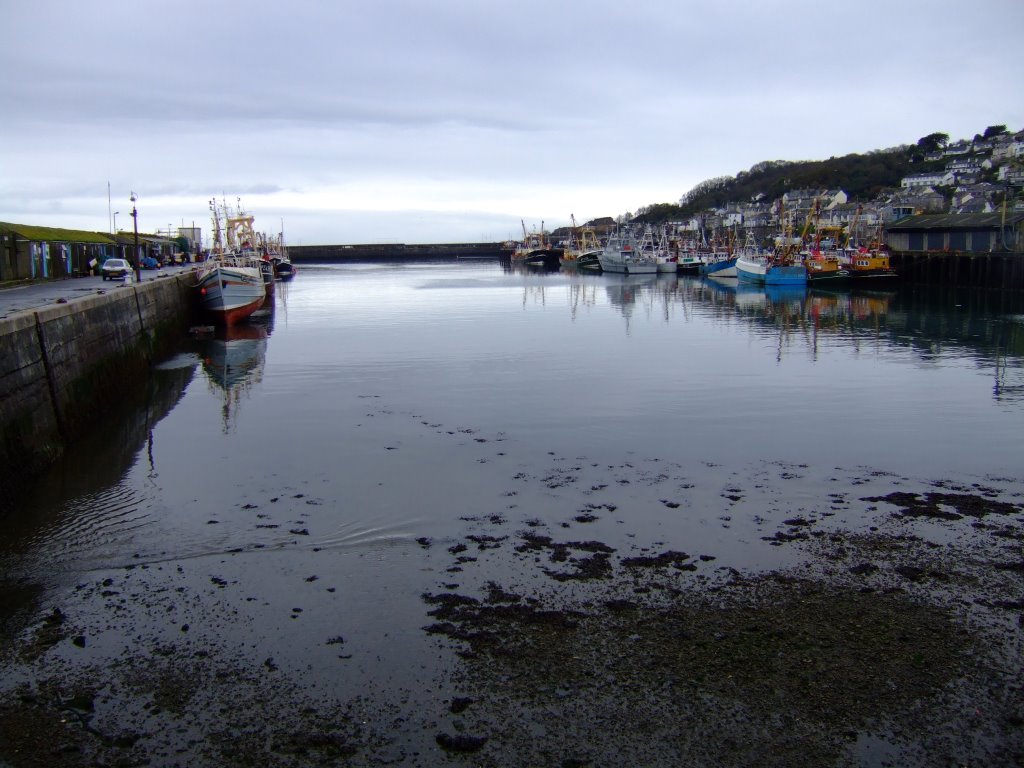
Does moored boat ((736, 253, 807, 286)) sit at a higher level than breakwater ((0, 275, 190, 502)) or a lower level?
higher

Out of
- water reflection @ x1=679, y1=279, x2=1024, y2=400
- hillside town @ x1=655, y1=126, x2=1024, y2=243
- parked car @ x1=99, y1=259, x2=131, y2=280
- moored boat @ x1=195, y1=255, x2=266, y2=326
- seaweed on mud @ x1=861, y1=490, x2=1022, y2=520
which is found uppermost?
hillside town @ x1=655, y1=126, x2=1024, y2=243

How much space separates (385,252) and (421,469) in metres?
143

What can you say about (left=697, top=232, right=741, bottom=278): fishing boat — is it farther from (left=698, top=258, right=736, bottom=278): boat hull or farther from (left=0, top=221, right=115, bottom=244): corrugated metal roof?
(left=0, top=221, right=115, bottom=244): corrugated metal roof

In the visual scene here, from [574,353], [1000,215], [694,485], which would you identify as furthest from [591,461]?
[1000,215]

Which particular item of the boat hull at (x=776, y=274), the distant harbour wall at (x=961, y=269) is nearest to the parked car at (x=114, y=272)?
the boat hull at (x=776, y=274)

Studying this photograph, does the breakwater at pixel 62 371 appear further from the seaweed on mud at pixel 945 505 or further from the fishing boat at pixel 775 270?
the fishing boat at pixel 775 270

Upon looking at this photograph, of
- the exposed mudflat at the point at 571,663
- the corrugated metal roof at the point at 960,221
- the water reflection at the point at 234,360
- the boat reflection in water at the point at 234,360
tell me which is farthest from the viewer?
the corrugated metal roof at the point at 960,221

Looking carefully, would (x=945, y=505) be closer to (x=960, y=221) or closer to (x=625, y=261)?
(x=960, y=221)

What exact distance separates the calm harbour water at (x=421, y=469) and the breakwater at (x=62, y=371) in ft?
1.70

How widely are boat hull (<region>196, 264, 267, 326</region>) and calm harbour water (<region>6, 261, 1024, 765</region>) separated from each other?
11175 millimetres

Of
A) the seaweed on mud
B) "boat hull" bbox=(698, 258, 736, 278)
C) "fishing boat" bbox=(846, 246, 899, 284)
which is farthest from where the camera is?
"boat hull" bbox=(698, 258, 736, 278)

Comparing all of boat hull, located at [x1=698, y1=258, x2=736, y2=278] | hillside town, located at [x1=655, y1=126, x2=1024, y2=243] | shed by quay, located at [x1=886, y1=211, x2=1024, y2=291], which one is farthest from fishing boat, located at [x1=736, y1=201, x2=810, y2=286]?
hillside town, located at [x1=655, y1=126, x2=1024, y2=243]

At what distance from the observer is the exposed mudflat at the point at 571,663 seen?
19.5ft

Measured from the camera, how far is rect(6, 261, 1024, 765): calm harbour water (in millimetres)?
8273
